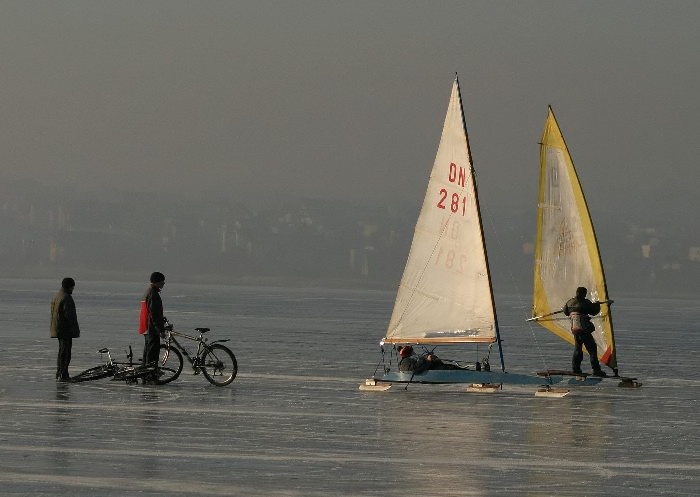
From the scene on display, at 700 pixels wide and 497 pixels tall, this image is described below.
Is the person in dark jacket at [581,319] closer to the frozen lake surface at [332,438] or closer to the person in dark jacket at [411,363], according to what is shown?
the frozen lake surface at [332,438]

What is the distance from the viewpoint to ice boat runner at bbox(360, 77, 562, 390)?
28.0 m

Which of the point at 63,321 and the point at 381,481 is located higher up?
the point at 63,321

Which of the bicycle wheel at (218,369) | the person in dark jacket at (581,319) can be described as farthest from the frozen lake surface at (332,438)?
the person in dark jacket at (581,319)

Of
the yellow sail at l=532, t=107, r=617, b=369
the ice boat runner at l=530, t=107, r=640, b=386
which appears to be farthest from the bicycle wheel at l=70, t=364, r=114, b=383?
the yellow sail at l=532, t=107, r=617, b=369

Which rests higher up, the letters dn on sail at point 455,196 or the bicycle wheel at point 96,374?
the letters dn on sail at point 455,196

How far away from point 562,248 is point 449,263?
3.71 metres

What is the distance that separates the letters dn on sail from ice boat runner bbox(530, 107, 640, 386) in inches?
148

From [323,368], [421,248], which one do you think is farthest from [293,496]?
[323,368]

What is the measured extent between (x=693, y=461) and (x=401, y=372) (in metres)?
10.7

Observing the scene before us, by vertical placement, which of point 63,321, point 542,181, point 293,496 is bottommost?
point 293,496

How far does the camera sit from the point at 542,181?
103 ft

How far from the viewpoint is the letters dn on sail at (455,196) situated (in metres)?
28.0

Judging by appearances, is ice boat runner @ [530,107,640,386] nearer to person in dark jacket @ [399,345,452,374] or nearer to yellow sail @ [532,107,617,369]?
yellow sail @ [532,107,617,369]

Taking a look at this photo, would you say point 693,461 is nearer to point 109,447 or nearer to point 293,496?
point 293,496
